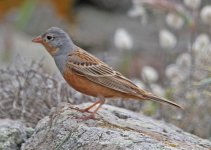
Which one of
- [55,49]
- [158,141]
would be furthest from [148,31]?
[158,141]

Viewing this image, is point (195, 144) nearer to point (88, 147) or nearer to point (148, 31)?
point (88, 147)

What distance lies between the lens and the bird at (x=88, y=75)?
6.26 meters

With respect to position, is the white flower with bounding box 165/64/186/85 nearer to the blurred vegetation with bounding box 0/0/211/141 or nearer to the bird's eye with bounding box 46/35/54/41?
the blurred vegetation with bounding box 0/0/211/141

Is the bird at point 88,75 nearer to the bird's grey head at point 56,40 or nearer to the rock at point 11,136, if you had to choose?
the bird's grey head at point 56,40

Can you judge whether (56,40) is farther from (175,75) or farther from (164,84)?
(164,84)

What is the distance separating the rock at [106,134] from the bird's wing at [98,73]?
24 cm

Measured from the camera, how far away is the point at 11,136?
6.32 metres

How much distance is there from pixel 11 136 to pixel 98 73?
843 mm

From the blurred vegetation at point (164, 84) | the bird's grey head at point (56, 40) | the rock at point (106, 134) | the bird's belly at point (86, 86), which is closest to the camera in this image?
the rock at point (106, 134)

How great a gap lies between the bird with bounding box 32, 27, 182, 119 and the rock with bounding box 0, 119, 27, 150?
0.54 meters

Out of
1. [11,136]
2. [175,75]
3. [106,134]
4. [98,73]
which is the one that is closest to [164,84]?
[175,75]

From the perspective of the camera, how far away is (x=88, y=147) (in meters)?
5.55

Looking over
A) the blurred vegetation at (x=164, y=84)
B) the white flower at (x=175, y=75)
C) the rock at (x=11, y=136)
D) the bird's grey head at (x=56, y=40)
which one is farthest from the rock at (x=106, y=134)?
the white flower at (x=175, y=75)

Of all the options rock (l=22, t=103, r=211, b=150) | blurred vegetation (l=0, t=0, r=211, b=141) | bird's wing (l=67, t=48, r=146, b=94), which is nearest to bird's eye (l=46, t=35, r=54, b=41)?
bird's wing (l=67, t=48, r=146, b=94)
